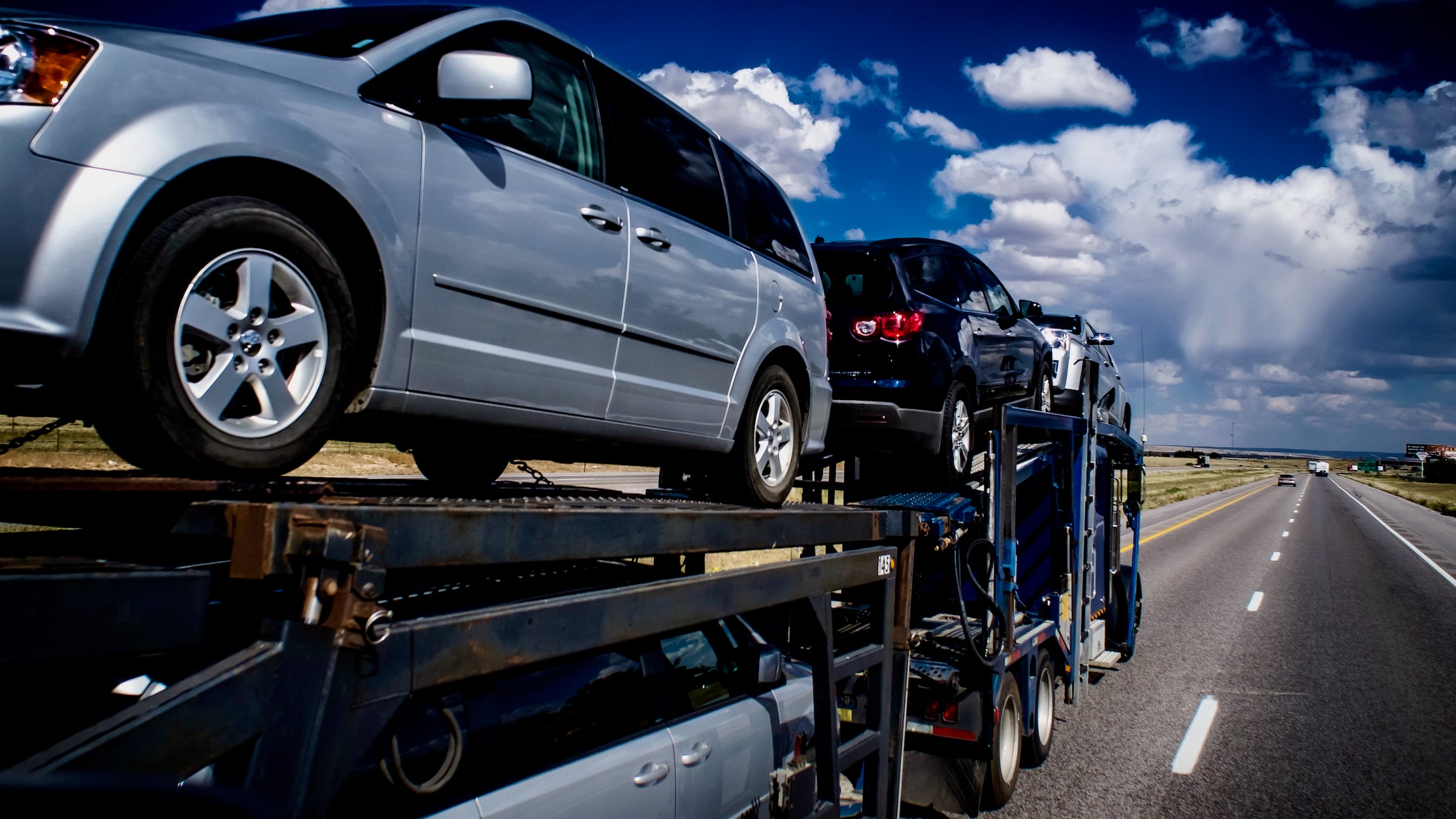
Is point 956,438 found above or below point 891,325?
below

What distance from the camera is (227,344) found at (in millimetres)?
2424

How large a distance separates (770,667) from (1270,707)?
6722 millimetres

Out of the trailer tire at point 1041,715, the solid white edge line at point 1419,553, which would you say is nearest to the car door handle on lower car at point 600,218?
the trailer tire at point 1041,715

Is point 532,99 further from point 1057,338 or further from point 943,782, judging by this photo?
point 1057,338

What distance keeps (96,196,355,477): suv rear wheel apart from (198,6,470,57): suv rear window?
0.76m

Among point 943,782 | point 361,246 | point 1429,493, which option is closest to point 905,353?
point 943,782

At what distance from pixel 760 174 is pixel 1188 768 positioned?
5.05m

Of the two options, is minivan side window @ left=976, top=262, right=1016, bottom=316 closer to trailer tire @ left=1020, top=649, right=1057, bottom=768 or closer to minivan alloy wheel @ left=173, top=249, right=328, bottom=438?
trailer tire @ left=1020, top=649, right=1057, bottom=768

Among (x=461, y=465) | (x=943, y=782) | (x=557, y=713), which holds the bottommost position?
(x=943, y=782)

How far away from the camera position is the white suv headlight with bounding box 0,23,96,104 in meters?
2.06

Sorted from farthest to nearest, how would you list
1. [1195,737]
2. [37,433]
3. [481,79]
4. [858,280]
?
[1195,737] < [858,280] < [481,79] < [37,433]

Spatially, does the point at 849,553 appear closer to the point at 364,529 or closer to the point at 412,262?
the point at 412,262

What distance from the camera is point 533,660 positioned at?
246cm

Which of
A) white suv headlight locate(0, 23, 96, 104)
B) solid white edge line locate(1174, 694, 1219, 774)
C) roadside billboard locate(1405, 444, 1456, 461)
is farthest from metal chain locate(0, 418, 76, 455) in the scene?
roadside billboard locate(1405, 444, 1456, 461)
